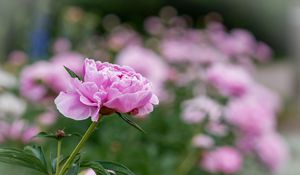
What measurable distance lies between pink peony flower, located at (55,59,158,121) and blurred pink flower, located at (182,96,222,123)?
6.32 ft

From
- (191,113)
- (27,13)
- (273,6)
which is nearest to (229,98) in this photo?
(191,113)

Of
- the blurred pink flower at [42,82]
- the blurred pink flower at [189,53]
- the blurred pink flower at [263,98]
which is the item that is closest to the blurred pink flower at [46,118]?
the blurred pink flower at [42,82]

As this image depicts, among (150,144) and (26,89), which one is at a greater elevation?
(150,144)

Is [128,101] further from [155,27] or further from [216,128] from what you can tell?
[155,27]

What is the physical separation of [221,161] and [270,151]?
0.20 metres

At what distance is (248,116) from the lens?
2.78m

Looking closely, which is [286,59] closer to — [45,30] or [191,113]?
[45,30]

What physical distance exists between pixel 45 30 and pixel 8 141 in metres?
2.60

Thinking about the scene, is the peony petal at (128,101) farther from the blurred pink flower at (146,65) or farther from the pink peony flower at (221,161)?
the blurred pink flower at (146,65)

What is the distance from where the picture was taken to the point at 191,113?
9.36 ft

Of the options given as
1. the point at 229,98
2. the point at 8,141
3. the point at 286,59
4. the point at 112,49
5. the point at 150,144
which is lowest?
the point at 8,141

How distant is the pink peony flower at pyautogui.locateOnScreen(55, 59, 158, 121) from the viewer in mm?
833

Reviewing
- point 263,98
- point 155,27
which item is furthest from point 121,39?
point 263,98

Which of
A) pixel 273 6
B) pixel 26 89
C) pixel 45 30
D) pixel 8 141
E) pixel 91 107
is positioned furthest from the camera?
pixel 273 6
